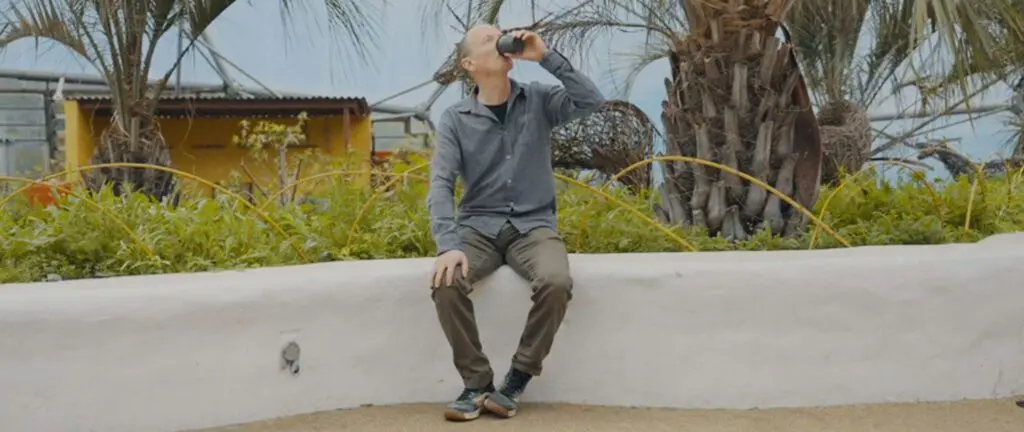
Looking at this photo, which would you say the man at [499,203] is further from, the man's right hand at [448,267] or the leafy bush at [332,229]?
the leafy bush at [332,229]

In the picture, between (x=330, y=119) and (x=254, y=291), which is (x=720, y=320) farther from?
(x=330, y=119)

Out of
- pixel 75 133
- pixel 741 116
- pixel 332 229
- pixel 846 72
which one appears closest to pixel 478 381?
pixel 332 229

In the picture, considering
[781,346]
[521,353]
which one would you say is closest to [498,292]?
[521,353]

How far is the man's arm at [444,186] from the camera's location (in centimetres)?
329

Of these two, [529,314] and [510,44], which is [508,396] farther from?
[510,44]

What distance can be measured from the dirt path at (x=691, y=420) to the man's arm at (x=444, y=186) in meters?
0.57

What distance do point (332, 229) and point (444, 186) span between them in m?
1.08

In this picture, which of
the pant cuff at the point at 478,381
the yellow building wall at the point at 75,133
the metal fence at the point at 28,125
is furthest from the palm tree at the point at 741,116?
the metal fence at the point at 28,125

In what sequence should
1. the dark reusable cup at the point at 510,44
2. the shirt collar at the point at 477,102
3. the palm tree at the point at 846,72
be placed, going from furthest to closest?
1. the palm tree at the point at 846,72
2. the shirt collar at the point at 477,102
3. the dark reusable cup at the point at 510,44

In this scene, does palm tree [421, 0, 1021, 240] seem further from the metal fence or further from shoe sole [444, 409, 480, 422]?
the metal fence

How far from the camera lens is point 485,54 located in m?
3.41

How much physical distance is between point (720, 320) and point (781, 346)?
0.23 m

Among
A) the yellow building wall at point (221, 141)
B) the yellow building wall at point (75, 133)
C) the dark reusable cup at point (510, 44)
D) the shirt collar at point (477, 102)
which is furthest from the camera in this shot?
the yellow building wall at point (221, 141)

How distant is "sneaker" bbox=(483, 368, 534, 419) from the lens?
3.26 metres
